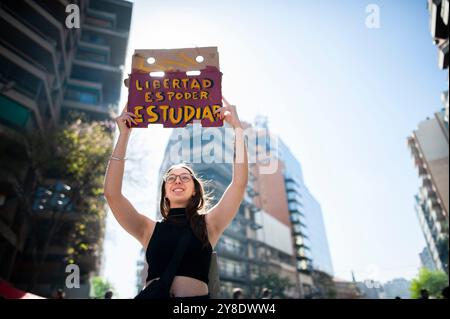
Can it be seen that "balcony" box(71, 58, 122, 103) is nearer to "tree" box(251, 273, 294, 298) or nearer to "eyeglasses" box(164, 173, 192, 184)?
"eyeglasses" box(164, 173, 192, 184)

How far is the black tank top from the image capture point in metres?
1.85

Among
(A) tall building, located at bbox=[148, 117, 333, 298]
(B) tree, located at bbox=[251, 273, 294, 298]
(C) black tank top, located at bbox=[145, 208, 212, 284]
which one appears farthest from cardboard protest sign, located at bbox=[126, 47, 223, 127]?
(B) tree, located at bbox=[251, 273, 294, 298]

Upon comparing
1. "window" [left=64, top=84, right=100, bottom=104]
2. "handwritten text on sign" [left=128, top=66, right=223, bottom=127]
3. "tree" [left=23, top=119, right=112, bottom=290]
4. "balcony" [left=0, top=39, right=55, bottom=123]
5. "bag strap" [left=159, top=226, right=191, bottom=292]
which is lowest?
"bag strap" [left=159, top=226, right=191, bottom=292]

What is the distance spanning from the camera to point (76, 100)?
33125 millimetres

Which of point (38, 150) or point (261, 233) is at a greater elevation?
point (261, 233)

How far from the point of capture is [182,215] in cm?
218

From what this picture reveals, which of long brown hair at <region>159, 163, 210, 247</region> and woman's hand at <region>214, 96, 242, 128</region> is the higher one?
woman's hand at <region>214, 96, 242, 128</region>

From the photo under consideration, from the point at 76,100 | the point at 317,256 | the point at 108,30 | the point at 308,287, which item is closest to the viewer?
the point at 76,100

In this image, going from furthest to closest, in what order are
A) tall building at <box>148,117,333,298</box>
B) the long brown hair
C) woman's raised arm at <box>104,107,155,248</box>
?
tall building at <box>148,117,333,298</box> < woman's raised arm at <box>104,107,155,248</box> < the long brown hair

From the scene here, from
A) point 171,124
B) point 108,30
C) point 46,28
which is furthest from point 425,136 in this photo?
point 171,124

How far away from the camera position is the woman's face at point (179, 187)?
2.27m

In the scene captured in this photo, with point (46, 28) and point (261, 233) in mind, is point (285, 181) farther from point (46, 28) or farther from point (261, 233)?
point (46, 28)

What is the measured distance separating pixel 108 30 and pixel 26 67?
19038 millimetres

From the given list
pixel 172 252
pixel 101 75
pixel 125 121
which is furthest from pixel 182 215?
pixel 101 75
